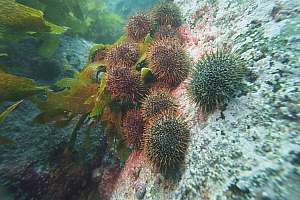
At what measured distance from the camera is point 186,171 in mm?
3113

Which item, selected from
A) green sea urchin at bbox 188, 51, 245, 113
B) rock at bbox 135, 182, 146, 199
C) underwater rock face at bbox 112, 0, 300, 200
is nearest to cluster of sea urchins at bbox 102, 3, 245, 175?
green sea urchin at bbox 188, 51, 245, 113

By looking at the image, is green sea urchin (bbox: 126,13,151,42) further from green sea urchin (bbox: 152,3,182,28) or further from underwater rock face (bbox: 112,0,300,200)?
underwater rock face (bbox: 112,0,300,200)

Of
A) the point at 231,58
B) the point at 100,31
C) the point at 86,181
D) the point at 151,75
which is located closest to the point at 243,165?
the point at 231,58

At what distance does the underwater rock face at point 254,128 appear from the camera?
2348mm

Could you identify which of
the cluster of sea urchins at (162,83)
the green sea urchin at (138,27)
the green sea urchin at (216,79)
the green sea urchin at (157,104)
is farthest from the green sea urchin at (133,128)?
the green sea urchin at (138,27)

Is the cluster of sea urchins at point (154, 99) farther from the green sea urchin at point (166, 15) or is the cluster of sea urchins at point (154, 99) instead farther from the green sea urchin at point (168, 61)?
the green sea urchin at point (166, 15)

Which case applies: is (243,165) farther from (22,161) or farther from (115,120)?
(22,161)

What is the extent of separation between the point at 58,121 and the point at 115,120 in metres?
0.95

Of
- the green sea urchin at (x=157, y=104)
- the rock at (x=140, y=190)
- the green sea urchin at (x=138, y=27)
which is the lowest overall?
the rock at (x=140, y=190)

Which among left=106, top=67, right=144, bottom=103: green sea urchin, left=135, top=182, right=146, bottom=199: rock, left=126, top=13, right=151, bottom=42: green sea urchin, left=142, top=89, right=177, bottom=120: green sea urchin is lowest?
left=135, top=182, right=146, bottom=199: rock

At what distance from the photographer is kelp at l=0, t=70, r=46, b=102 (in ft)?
11.3

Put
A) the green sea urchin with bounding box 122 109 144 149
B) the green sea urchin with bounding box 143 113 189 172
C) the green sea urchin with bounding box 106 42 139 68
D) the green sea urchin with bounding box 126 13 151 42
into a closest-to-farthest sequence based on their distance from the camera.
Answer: the green sea urchin with bounding box 143 113 189 172 → the green sea urchin with bounding box 122 109 144 149 → the green sea urchin with bounding box 106 42 139 68 → the green sea urchin with bounding box 126 13 151 42

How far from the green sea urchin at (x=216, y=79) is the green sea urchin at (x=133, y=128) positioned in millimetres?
937

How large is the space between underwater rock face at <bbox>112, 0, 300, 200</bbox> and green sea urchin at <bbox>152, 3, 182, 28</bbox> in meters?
1.34
